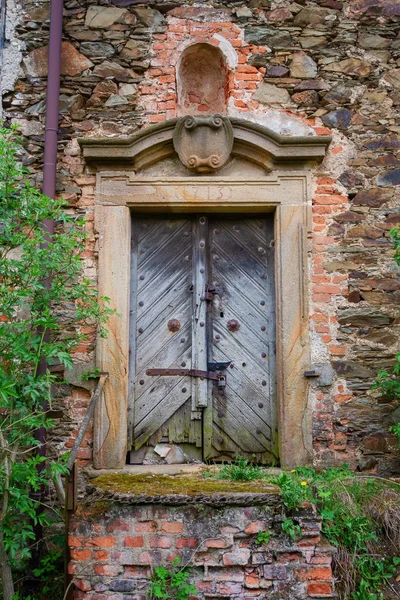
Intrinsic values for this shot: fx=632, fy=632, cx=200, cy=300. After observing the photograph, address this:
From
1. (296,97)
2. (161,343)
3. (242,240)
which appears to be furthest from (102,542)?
(296,97)

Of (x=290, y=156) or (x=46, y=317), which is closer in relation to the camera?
(x=46, y=317)

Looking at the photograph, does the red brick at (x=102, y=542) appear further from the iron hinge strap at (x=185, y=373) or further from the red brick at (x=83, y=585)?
the iron hinge strap at (x=185, y=373)

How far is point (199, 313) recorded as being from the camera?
5062mm

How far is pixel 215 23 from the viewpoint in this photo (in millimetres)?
5234

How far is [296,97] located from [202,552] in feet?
11.6

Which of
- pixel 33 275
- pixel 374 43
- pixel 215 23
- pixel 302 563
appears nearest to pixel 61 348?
pixel 33 275

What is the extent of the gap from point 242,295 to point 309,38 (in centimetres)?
219

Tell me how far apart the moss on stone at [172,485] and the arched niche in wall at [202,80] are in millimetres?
2893

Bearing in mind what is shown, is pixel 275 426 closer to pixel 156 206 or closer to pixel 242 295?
pixel 242 295

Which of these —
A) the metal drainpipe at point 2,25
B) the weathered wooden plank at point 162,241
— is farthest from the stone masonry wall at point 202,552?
the metal drainpipe at point 2,25

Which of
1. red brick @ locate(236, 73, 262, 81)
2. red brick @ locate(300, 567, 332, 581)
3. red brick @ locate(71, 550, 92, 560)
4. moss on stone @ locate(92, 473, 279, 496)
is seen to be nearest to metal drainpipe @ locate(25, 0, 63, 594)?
red brick @ locate(236, 73, 262, 81)

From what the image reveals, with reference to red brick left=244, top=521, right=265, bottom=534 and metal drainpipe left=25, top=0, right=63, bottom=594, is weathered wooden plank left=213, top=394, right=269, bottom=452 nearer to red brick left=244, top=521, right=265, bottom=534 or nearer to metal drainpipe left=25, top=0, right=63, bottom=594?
red brick left=244, top=521, right=265, bottom=534

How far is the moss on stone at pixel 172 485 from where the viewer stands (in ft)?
12.3

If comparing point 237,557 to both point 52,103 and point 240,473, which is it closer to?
point 240,473
